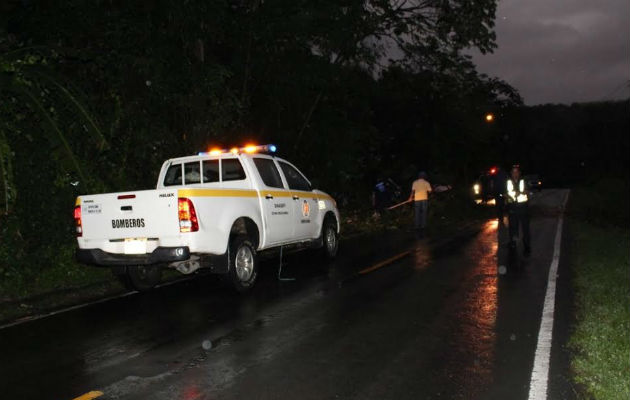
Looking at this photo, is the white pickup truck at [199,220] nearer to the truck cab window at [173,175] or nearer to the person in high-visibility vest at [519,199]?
the truck cab window at [173,175]

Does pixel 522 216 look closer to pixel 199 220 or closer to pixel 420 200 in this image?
pixel 420 200

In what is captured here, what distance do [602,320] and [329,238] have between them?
21.3ft

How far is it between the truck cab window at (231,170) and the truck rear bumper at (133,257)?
2.15m

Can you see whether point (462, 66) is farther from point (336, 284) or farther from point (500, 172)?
point (336, 284)

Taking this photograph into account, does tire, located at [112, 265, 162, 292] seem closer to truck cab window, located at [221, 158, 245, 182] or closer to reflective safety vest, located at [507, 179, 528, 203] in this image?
truck cab window, located at [221, 158, 245, 182]

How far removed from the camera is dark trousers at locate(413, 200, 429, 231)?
19516 mm

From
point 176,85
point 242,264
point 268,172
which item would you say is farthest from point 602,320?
point 176,85

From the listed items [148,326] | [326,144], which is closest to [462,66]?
[326,144]

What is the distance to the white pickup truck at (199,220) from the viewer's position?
7.90 m

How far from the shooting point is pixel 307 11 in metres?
16.3

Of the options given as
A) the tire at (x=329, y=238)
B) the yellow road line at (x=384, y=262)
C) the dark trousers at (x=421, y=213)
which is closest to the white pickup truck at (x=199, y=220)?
the tire at (x=329, y=238)

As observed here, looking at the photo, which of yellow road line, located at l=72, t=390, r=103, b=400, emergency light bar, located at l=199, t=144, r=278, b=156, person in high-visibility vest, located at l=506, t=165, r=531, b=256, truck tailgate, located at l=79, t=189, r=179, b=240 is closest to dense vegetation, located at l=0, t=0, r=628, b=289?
truck tailgate, located at l=79, t=189, r=179, b=240

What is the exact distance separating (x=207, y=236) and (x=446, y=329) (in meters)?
3.41

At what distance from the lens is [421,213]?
19609 millimetres
